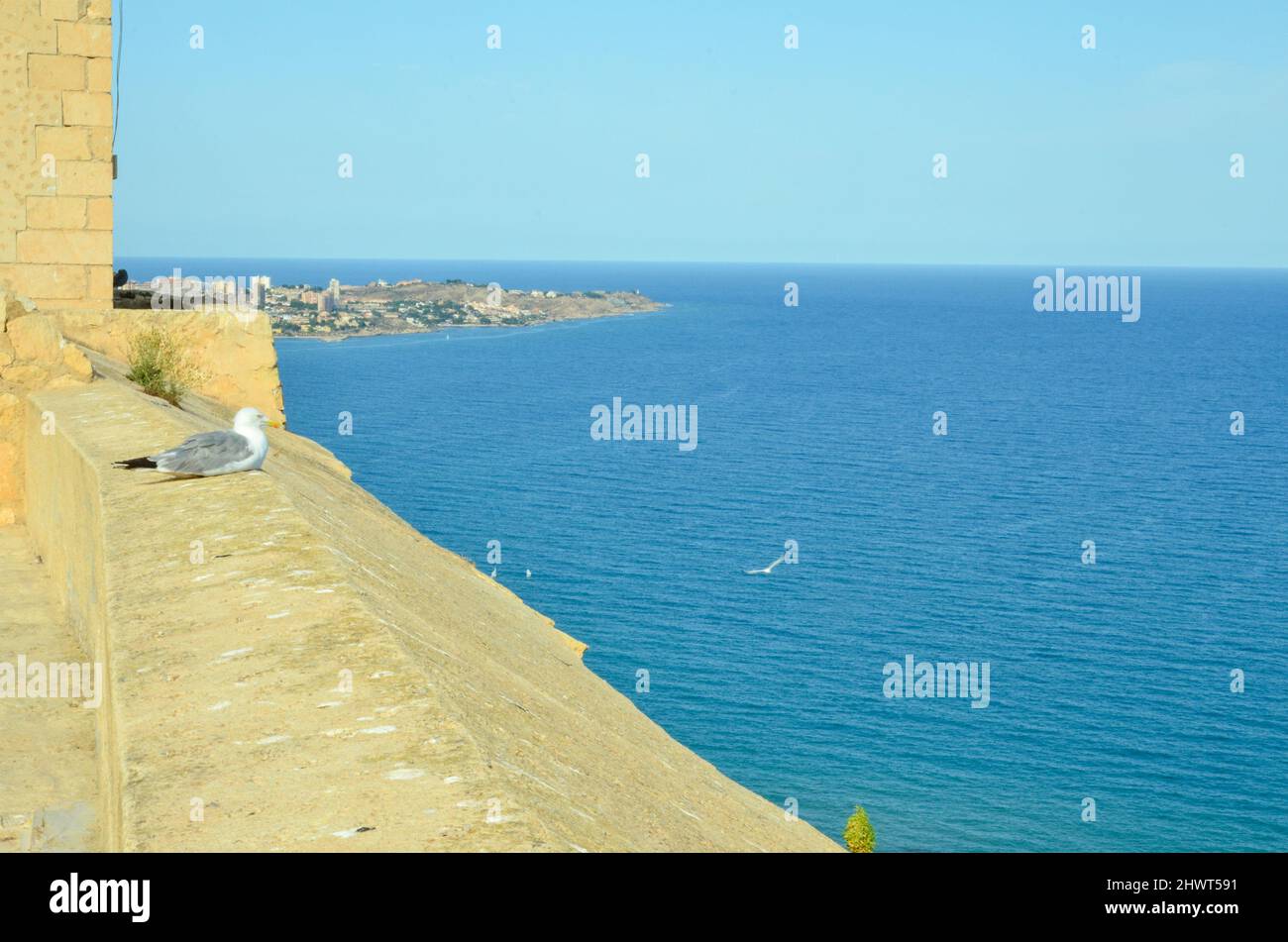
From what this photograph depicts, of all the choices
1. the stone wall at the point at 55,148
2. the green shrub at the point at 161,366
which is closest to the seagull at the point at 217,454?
the green shrub at the point at 161,366

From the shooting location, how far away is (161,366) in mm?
13961

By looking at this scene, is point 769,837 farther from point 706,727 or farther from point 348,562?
point 706,727

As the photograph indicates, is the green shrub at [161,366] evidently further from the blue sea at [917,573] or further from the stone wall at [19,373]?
the blue sea at [917,573]

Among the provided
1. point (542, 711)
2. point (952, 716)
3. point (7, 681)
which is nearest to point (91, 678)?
point (7, 681)

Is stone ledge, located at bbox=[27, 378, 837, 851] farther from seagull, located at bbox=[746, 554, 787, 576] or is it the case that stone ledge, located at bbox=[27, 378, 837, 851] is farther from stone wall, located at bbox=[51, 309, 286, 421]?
seagull, located at bbox=[746, 554, 787, 576]

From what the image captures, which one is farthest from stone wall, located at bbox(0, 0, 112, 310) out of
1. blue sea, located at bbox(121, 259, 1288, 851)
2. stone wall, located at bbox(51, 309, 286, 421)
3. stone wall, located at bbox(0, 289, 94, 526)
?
blue sea, located at bbox(121, 259, 1288, 851)

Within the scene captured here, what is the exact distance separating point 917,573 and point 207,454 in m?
55.3

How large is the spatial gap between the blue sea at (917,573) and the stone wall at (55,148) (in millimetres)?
28477

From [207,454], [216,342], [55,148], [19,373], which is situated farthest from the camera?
[216,342]

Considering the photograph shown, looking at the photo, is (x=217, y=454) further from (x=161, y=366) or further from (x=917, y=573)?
(x=917, y=573)

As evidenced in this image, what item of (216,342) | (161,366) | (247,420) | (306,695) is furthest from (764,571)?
(306,695)

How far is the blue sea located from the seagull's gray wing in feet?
103

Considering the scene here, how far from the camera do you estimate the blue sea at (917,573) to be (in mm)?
41844

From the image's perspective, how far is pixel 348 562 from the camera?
7.63 metres
